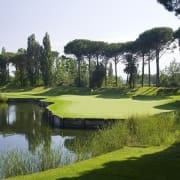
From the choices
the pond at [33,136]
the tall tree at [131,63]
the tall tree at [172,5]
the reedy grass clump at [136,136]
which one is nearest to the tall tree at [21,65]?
the tall tree at [131,63]

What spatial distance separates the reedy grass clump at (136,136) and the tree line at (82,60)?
57952mm

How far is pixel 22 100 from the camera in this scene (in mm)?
68562

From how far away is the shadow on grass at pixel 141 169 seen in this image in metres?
11.1

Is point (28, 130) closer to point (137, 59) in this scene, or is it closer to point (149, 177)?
point (149, 177)

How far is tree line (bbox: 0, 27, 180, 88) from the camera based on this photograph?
8100 cm

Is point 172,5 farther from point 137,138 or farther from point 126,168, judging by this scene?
point 137,138

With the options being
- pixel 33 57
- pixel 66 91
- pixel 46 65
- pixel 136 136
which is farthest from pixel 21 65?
pixel 136 136

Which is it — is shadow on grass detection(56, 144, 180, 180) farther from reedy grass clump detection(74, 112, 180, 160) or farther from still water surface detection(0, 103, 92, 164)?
still water surface detection(0, 103, 92, 164)

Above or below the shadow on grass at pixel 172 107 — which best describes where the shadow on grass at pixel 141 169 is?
above

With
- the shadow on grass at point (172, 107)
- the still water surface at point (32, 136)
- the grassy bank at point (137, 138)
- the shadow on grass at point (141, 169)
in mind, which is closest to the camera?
the shadow on grass at point (141, 169)

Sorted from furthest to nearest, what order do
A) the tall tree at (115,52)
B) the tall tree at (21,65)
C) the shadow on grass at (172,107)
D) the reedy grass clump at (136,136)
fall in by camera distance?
the tall tree at (21,65) < the tall tree at (115,52) < the shadow on grass at (172,107) < the reedy grass clump at (136,136)

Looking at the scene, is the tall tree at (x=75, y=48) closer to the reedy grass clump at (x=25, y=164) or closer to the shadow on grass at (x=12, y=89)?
the shadow on grass at (x=12, y=89)

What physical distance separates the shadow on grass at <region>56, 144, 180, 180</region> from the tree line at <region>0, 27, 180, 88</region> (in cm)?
6426

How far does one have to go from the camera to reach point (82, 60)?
102m
